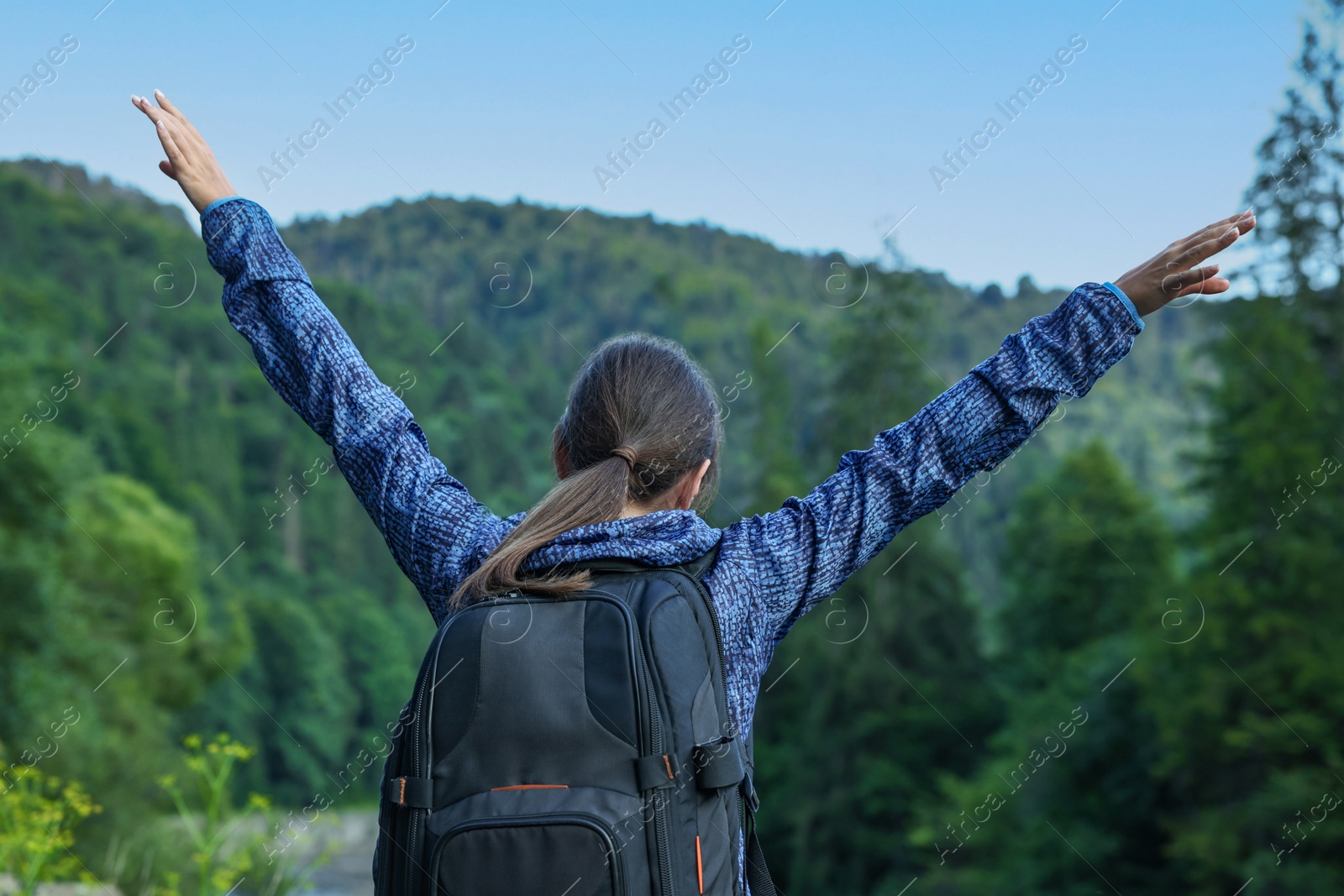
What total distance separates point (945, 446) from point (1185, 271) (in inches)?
15.8

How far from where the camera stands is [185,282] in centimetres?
4947

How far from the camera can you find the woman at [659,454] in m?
1.43

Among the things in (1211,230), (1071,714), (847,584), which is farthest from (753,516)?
(847,584)

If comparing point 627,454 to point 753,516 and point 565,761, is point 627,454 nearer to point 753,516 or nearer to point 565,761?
point 753,516

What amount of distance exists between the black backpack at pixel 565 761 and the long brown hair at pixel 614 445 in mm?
54

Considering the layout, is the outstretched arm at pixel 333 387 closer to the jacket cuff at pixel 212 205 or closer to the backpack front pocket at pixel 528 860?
the jacket cuff at pixel 212 205

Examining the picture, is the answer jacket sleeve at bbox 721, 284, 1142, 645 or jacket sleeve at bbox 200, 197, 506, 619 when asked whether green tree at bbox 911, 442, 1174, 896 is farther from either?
jacket sleeve at bbox 200, 197, 506, 619

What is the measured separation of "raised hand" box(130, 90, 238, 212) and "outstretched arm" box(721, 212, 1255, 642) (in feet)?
2.97

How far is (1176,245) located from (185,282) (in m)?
52.8

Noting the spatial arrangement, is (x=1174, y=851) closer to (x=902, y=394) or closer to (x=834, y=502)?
(x=902, y=394)

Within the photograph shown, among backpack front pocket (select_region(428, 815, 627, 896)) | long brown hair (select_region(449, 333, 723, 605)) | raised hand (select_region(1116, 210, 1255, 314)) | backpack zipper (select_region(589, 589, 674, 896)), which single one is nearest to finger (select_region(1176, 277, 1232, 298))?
raised hand (select_region(1116, 210, 1255, 314))

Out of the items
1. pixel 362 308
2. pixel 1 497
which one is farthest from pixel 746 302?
pixel 1 497

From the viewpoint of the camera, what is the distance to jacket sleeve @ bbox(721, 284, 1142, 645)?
145 centimetres

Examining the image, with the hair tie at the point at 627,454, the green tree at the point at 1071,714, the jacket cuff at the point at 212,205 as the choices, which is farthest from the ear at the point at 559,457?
the green tree at the point at 1071,714
